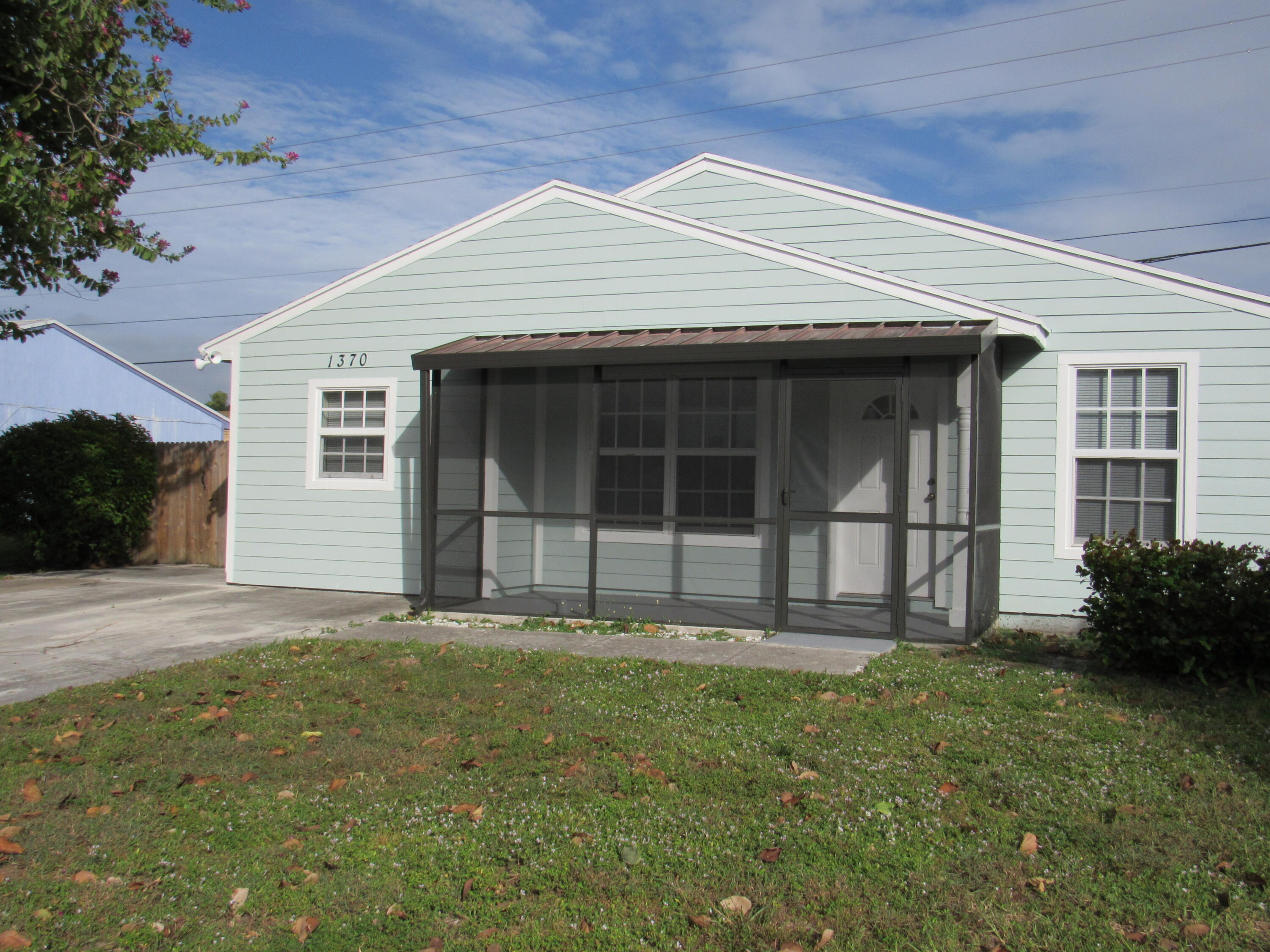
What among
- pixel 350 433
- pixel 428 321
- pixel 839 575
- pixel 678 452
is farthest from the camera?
pixel 350 433

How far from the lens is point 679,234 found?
10039 mm

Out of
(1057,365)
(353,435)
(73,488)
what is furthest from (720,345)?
(73,488)

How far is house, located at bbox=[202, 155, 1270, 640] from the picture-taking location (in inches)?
332

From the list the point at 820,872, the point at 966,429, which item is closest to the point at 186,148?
the point at 966,429

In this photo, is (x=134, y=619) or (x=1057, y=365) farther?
(x=134, y=619)

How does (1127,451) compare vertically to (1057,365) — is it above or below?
below

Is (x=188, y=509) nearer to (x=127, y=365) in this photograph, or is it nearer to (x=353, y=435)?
(x=353, y=435)

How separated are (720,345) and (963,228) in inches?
121

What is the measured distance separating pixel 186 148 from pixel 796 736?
817 cm

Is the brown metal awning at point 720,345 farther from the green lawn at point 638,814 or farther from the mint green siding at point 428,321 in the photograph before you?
the green lawn at point 638,814

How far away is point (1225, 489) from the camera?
8523 mm

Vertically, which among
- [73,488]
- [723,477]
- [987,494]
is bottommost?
[73,488]

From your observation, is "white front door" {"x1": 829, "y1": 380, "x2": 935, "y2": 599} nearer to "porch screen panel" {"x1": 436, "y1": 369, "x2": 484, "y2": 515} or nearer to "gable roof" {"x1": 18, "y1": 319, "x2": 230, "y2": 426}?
"porch screen panel" {"x1": 436, "y1": 369, "x2": 484, "y2": 515}

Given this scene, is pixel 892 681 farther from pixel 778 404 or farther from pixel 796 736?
pixel 778 404
